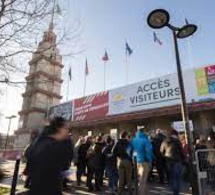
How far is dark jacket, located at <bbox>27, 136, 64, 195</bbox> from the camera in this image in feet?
10.3

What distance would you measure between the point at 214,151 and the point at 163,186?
8.57 ft

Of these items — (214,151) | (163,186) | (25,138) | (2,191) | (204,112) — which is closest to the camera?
(214,151)

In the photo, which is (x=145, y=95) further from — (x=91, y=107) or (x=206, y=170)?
(x=206, y=170)

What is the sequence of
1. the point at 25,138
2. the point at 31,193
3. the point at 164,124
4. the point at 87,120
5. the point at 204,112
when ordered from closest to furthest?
the point at 31,193 → the point at 204,112 → the point at 164,124 → the point at 87,120 → the point at 25,138

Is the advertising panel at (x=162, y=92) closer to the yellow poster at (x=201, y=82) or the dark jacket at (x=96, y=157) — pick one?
the yellow poster at (x=201, y=82)

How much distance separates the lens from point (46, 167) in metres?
3.17

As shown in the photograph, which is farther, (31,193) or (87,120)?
(87,120)

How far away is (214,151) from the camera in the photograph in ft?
22.7

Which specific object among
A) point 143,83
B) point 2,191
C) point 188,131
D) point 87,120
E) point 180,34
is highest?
point 143,83

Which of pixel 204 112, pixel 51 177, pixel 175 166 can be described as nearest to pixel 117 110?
pixel 204 112

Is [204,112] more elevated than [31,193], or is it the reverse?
[204,112]

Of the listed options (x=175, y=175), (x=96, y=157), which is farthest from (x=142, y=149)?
(x=96, y=157)

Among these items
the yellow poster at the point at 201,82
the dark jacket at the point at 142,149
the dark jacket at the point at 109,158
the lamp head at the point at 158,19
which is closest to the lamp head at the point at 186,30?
the lamp head at the point at 158,19

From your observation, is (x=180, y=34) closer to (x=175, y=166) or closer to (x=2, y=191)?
(x=175, y=166)
